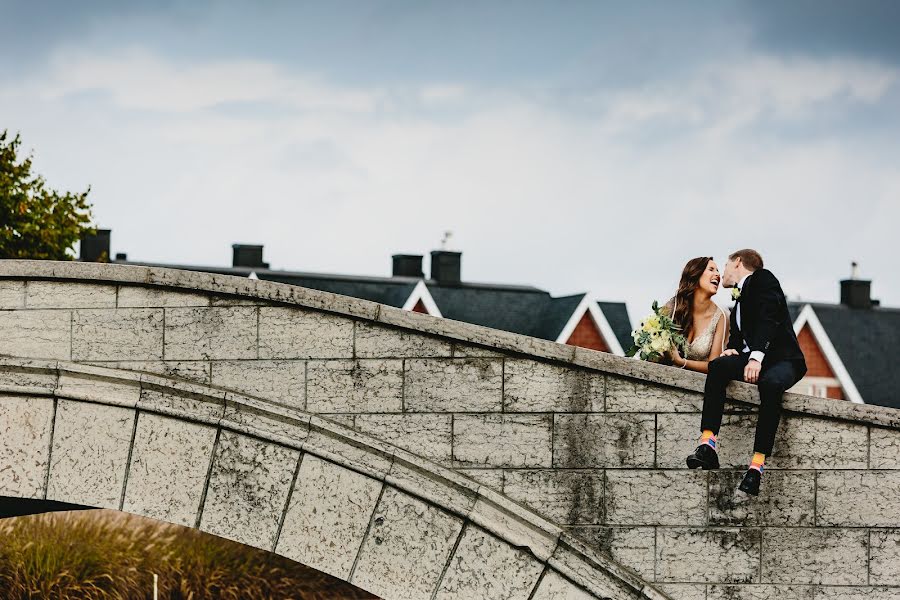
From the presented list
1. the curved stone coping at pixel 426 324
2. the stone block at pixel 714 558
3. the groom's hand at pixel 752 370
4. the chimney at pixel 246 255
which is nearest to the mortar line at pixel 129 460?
the curved stone coping at pixel 426 324

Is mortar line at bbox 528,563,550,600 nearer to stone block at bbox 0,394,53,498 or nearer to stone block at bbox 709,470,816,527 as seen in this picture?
stone block at bbox 709,470,816,527

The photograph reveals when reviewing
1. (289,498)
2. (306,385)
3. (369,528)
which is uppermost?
(306,385)

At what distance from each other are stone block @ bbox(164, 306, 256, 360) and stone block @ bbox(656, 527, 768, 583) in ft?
9.32

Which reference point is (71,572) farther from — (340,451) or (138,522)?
(340,451)

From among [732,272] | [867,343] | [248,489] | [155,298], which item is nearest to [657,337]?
[732,272]

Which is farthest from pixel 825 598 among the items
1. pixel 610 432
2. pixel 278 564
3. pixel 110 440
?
pixel 278 564

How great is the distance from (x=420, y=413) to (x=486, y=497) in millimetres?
639

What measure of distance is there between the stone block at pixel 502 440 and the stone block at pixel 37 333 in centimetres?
245

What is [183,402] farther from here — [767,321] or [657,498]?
[767,321]

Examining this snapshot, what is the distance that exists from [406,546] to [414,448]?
58 cm

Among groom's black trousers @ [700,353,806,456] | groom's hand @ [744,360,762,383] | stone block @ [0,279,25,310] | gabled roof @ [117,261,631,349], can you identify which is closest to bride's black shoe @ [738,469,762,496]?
groom's black trousers @ [700,353,806,456]

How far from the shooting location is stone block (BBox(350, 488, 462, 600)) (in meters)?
7.10

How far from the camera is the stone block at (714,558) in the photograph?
703 centimetres

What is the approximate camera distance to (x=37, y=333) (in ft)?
23.9
